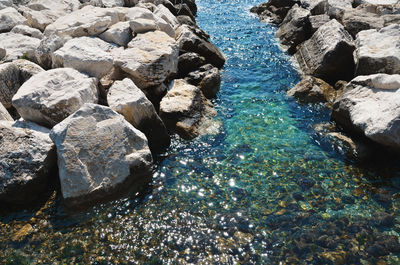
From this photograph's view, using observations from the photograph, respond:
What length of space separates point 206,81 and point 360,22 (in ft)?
27.1

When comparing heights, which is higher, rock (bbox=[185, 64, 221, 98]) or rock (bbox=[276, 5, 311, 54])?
rock (bbox=[276, 5, 311, 54])

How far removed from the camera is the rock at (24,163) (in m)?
7.09

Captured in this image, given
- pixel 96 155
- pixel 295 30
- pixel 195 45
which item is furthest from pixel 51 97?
pixel 295 30

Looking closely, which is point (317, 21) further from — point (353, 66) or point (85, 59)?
point (85, 59)

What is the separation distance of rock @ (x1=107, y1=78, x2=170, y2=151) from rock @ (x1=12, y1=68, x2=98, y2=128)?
2.41 ft

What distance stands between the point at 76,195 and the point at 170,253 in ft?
→ 8.42

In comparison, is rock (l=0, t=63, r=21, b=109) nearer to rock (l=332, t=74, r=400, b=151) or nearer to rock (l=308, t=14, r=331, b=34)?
rock (l=332, t=74, r=400, b=151)

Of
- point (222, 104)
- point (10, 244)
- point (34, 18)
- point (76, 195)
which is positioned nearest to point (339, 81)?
point (222, 104)

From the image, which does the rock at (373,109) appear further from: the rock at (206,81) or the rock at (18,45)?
the rock at (18,45)

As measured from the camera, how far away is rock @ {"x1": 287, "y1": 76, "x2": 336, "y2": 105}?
11.7m

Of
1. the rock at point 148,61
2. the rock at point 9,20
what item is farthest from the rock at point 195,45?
the rock at point 9,20

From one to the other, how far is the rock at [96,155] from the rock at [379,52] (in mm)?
8869

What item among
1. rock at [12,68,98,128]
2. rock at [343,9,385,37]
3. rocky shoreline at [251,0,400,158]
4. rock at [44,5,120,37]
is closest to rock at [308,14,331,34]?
rocky shoreline at [251,0,400,158]

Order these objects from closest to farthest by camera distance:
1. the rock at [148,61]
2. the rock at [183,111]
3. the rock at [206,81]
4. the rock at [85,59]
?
the rock at [85,59], the rock at [183,111], the rock at [148,61], the rock at [206,81]
